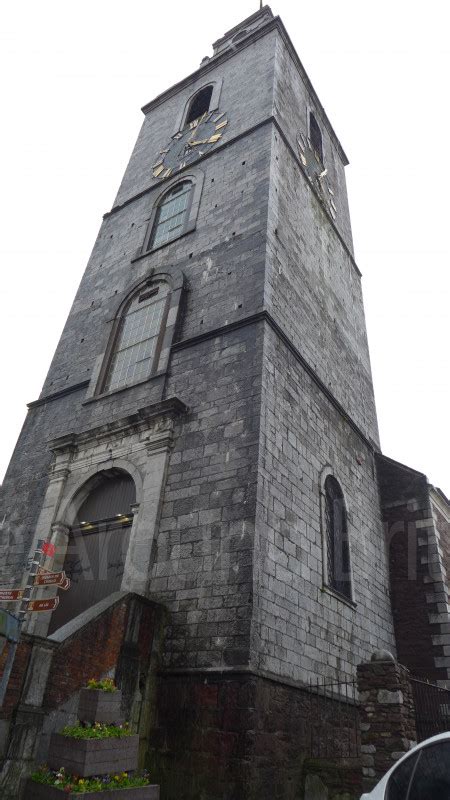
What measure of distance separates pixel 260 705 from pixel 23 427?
8661 millimetres

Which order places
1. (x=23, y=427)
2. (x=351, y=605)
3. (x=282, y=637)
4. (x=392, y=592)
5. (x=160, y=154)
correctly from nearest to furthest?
1. (x=282, y=637)
2. (x=351, y=605)
3. (x=392, y=592)
4. (x=23, y=427)
5. (x=160, y=154)

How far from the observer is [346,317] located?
1509cm

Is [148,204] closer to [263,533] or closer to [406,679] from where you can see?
[263,533]

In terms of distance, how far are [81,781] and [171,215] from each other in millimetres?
13094

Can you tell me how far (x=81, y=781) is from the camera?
516 centimetres

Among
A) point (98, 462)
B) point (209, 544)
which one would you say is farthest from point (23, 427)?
point (209, 544)

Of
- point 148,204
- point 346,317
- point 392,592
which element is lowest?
point 392,592

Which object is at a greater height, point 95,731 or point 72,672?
point 72,672

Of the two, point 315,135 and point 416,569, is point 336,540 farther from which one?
point 315,135

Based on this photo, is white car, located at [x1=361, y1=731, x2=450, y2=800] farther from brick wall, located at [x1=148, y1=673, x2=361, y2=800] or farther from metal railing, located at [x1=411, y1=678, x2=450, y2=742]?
metal railing, located at [x1=411, y1=678, x2=450, y2=742]

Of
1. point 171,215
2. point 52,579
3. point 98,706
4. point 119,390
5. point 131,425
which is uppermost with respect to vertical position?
point 171,215

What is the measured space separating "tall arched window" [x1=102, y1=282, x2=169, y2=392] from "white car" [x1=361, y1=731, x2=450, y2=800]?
831 centimetres

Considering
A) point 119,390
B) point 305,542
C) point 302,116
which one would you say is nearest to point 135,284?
point 119,390

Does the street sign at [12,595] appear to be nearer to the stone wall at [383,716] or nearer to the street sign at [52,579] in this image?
the street sign at [52,579]
